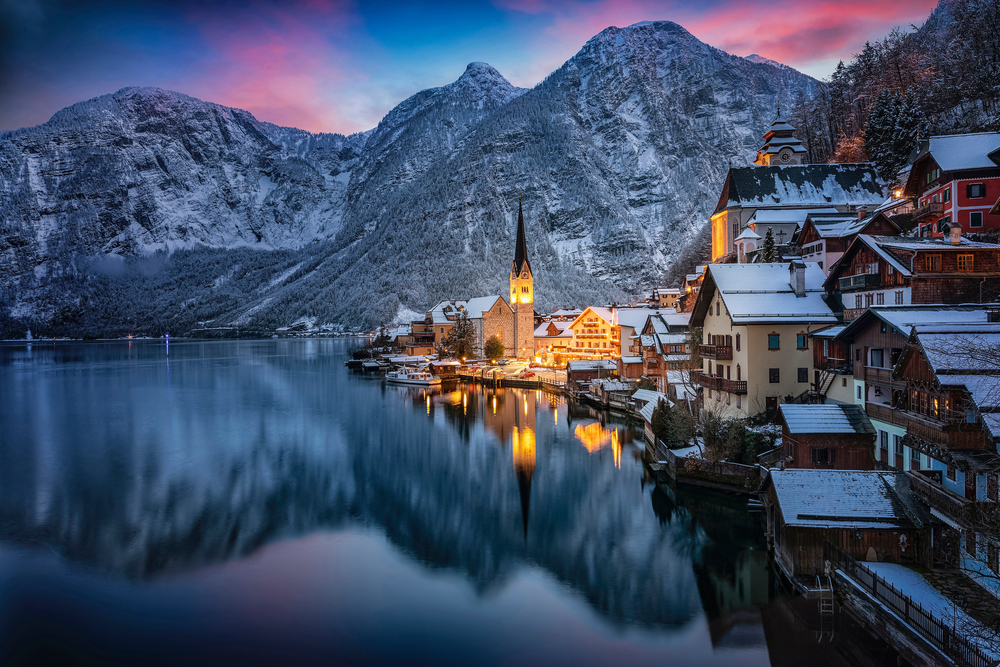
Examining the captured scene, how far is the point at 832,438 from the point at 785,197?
34.5 metres

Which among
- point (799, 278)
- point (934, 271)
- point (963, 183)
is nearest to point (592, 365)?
point (799, 278)

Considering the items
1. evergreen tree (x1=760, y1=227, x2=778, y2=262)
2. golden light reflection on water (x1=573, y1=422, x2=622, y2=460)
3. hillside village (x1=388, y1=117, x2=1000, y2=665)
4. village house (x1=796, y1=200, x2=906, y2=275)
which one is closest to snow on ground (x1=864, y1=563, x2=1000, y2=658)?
hillside village (x1=388, y1=117, x2=1000, y2=665)

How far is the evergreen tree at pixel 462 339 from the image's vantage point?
74438 mm

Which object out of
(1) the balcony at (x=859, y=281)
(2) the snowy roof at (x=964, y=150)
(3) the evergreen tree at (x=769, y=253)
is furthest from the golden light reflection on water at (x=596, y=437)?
(2) the snowy roof at (x=964, y=150)

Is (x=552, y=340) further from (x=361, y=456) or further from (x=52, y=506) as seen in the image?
(x=52, y=506)

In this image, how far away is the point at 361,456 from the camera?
3275cm

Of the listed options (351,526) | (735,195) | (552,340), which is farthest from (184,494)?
(552,340)

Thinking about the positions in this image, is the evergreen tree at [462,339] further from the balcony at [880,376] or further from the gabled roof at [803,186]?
the balcony at [880,376]

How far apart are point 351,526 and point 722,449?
14008 millimetres

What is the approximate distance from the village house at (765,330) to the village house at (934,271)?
3402 millimetres

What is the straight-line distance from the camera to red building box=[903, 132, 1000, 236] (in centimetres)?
2506

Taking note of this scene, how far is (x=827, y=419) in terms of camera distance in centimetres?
1772

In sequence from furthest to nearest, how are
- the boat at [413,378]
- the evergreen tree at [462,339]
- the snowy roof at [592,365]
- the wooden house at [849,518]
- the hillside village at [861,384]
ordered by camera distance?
the evergreen tree at [462,339] < the boat at [413,378] < the snowy roof at [592,365] < the wooden house at [849,518] < the hillside village at [861,384]

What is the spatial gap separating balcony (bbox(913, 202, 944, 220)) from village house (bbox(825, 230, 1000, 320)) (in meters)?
7.35
